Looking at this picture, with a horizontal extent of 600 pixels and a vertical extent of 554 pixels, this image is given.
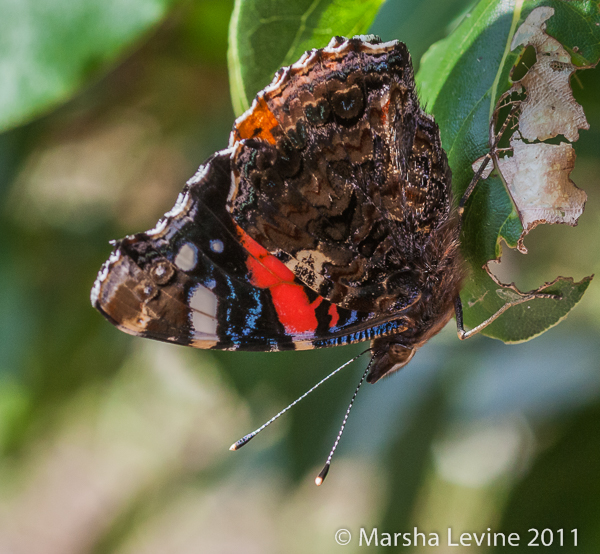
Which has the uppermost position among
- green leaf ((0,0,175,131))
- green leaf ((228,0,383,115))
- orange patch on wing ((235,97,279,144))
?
green leaf ((0,0,175,131))

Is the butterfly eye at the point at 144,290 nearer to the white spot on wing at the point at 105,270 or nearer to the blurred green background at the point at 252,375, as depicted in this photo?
the white spot on wing at the point at 105,270

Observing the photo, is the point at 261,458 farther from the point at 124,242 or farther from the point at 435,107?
the point at 435,107

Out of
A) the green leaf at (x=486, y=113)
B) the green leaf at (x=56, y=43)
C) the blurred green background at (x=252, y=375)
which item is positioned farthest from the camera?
the blurred green background at (x=252, y=375)

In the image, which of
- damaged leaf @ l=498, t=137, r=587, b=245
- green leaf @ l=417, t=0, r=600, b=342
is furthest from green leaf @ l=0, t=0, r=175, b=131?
damaged leaf @ l=498, t=137, r=587, b=245

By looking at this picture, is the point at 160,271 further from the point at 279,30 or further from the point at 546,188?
the point at 546,188

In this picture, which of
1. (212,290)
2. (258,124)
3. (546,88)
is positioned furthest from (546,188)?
(212,290)

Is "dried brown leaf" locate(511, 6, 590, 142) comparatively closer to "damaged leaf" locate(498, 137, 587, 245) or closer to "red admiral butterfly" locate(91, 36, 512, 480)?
"damaged leaf" locate(498, 137, 587, 245)

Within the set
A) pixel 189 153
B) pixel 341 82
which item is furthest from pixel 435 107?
pixel 189 153

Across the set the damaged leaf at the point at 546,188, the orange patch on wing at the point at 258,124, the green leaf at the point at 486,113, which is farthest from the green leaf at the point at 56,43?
the damaged leaf at the point at 546,188
